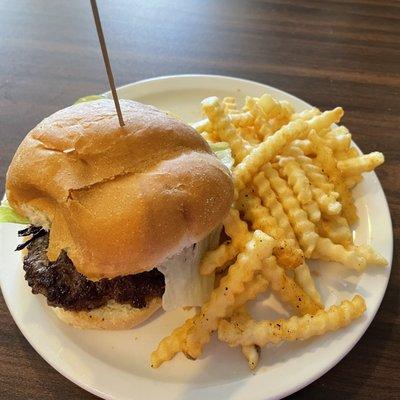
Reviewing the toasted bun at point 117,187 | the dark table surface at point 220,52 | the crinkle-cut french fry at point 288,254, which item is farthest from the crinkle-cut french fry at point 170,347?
the dark table surface at point 220,52

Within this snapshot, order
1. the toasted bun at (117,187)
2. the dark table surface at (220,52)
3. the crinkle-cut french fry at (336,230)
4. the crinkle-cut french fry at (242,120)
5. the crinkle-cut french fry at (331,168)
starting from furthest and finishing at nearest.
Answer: the dark table surface at (220,52)
the crinkle-cut french fry at (242,120)
the crinkle-cut french fry at (331,168)
the crinkle-cut french fry at (336,230)
the toasted bun at (117,187)

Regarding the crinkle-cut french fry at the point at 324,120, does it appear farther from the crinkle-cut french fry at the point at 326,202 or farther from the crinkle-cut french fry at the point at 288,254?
the crinkle-cut french fry at the point at 288,254

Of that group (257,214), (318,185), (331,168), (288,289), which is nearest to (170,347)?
(288,289)

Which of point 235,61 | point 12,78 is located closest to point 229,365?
point 235,61

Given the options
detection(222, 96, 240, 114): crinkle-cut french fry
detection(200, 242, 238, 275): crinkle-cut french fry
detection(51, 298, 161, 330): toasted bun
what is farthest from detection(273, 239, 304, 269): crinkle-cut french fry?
detection(222, 96, 240, 114): crinkle-cut french fry

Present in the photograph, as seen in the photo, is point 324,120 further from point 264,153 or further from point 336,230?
point 336,230

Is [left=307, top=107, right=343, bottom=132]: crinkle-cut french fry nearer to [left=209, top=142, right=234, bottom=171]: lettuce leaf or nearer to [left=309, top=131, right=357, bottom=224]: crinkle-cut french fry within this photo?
[left=309, top=131, right=357, bottom=224]: crinkle-cut french fry
